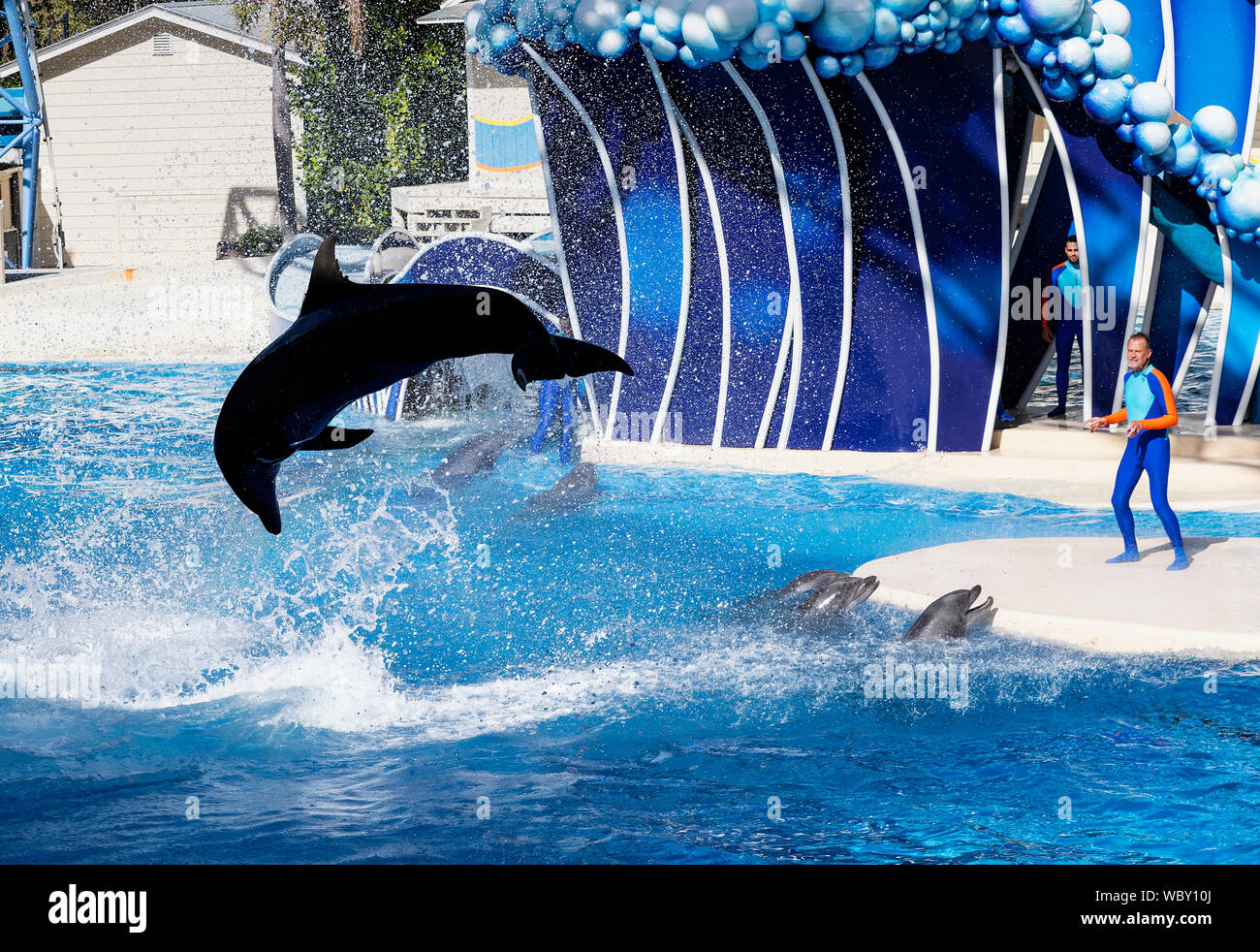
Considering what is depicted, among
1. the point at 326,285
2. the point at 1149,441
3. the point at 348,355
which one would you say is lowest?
the point at 1149,441

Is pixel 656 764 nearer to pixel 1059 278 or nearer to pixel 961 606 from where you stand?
pixel 961 606

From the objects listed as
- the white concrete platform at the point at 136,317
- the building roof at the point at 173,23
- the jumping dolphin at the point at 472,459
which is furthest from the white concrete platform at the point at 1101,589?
the building roof at the point at 173,23

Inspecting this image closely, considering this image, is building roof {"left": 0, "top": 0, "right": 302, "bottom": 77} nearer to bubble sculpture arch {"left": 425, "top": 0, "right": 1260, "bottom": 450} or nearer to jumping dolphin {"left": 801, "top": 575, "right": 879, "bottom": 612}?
bubble sculpture arch {"left": 425, "top": 0, "right": 1260, "bottom": 450}

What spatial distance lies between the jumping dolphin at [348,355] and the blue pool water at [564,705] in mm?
1842

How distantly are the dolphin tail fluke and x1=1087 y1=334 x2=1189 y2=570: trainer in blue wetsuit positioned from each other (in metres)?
4.99

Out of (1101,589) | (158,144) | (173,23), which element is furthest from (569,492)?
(173,23)

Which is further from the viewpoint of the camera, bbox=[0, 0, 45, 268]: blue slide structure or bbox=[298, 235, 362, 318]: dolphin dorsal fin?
bbox=[0, 0, 45, 268]: blue slide structure

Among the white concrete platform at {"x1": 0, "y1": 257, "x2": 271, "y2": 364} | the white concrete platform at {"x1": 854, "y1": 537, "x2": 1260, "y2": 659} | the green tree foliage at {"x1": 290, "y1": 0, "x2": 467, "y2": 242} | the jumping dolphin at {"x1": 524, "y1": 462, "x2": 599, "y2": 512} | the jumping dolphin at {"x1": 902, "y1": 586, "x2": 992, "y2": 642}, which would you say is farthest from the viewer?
the green tree foliage at {"x1": 290, "y1": 0, "x2": 467, "y2": 242}

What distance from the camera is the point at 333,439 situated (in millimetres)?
5250

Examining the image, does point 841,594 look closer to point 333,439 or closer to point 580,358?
point 333,439

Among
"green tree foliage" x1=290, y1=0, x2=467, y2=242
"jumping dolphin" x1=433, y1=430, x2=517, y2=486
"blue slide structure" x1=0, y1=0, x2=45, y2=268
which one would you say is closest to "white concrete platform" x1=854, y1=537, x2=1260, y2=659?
"jumping dolphin" x1=433, y1=430, x2=517, y2=486

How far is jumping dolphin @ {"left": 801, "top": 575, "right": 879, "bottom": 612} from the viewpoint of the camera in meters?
8.52

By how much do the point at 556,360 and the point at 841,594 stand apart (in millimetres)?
4537

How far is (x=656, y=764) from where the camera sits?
656 cm
